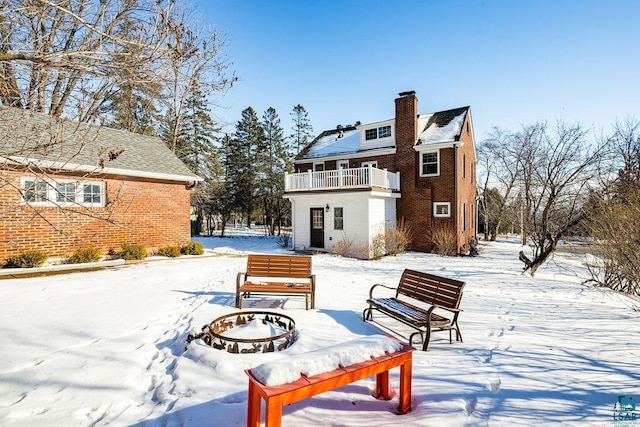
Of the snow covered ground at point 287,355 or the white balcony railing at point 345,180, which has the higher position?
the white balcony railing at point 345,180

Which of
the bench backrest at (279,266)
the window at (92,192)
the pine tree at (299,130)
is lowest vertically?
the bench backrest at (279,266)

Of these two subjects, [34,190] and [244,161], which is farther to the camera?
[244,161]

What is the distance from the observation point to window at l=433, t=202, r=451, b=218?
673 inches

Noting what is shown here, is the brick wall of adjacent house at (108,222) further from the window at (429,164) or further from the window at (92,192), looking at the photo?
the window at (429,164)

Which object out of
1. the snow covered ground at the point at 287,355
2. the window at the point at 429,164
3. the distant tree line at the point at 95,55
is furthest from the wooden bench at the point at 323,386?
the window at the point at 429,164

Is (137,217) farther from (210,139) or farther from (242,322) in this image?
(210,139)

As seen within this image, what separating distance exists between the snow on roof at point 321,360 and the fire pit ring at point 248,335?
124cm

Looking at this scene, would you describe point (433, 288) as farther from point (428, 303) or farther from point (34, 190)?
point (34, 190)

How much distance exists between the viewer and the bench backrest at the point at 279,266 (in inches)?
261

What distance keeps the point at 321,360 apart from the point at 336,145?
1961 centimetres

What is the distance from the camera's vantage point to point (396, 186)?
17875mm

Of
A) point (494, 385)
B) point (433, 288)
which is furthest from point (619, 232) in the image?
point (494, 385)

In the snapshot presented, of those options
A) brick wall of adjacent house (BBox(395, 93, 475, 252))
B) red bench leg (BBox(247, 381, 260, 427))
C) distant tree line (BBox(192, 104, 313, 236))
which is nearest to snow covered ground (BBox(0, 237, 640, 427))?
red bench leg (BBox(247, 381, 260, 427))

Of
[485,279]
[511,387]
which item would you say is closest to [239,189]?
[485,279]
